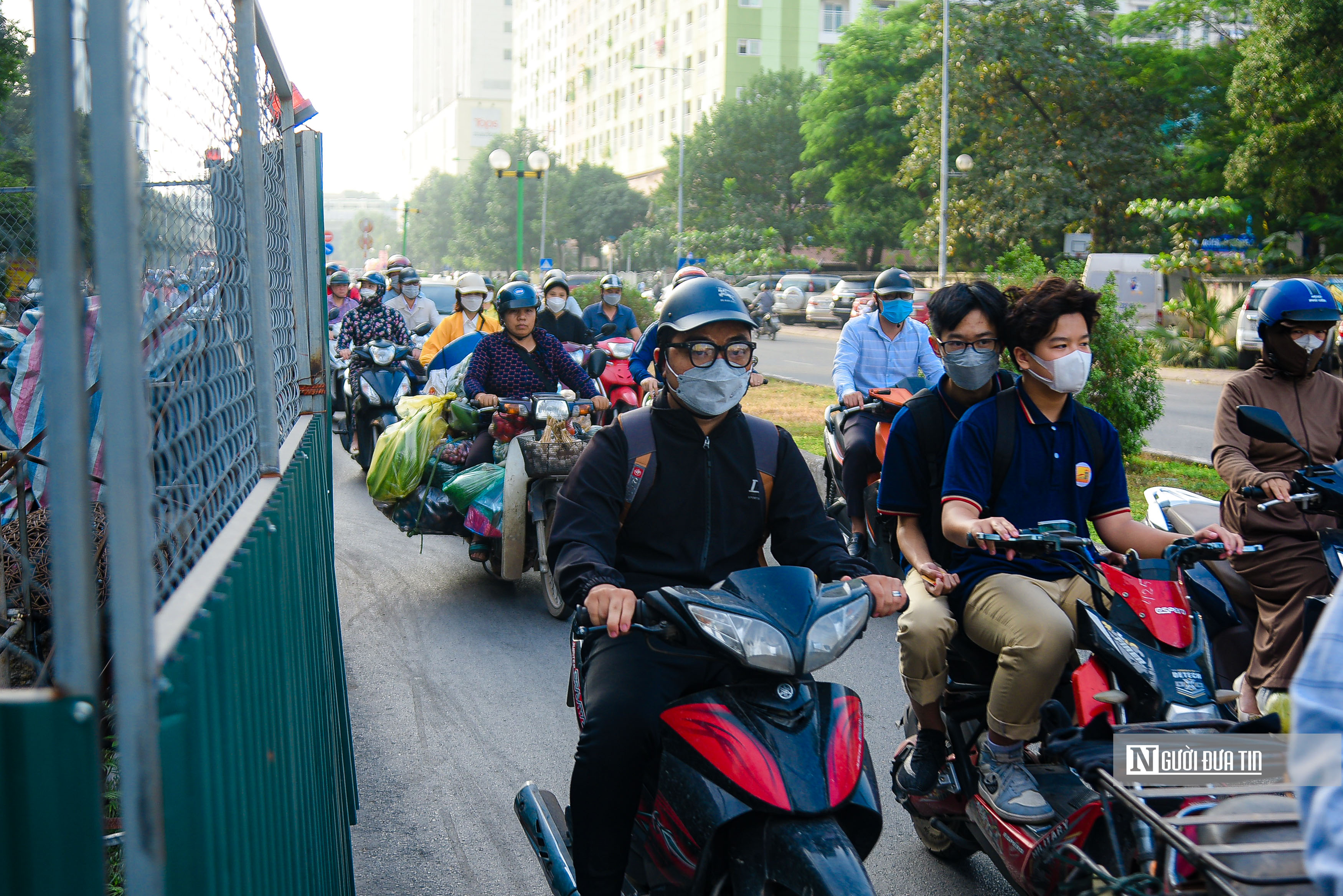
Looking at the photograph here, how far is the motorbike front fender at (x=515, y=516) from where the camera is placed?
282 inches

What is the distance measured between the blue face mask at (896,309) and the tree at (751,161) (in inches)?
2029

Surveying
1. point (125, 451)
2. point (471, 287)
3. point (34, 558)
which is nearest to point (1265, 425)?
point (125, 451)

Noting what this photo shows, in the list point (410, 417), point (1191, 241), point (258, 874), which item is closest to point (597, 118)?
point (1191, 241)

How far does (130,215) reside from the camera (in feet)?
4.30

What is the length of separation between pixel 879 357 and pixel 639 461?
16.5ft

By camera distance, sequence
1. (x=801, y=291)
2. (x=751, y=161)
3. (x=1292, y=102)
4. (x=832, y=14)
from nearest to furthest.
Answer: (x=1292, y=102)
(x=801, y=291)
(x=751, y=161)
(x=832, y=14)

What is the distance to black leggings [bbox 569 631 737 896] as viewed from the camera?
2848 millimetres

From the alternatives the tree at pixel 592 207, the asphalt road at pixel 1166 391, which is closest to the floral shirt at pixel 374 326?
the asphalt road at pixel 1166 391

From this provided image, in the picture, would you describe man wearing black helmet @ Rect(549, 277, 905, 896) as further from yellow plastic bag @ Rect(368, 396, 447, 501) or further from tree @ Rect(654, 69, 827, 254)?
tree @ Rect(654, 69, 827, 254)

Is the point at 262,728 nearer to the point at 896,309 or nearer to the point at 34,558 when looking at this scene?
the point at 34,558

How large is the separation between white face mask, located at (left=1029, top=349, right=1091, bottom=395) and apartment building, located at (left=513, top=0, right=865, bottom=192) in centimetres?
5630

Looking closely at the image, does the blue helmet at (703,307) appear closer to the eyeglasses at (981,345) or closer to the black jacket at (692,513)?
the black jacket at (692,513)

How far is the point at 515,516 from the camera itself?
7160 millimetres

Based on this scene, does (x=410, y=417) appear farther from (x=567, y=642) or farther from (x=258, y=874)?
(x=258, y=874)
